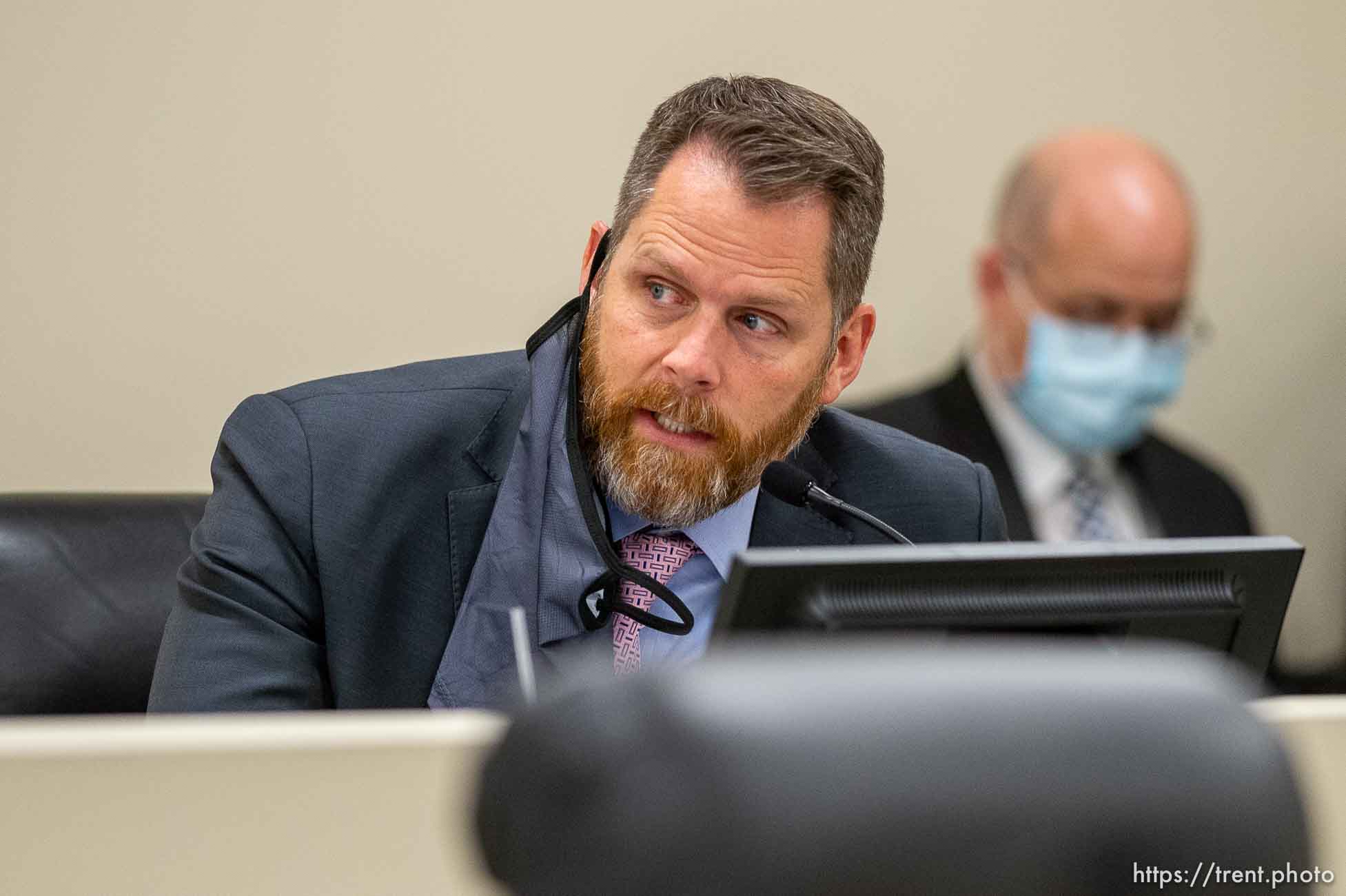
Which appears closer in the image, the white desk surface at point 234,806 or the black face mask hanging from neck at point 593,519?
the white desk surface at point 234,806

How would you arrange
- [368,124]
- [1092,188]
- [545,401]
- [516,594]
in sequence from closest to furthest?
1. [516,594]
2. [545,401]
3. [368,124]
4. [1092,188]

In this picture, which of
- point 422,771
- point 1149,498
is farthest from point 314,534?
point 1149,498

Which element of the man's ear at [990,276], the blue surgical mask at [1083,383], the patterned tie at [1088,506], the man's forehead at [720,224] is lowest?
the patterned tie at [1088,506]

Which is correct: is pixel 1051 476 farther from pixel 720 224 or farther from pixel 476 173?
pixel 720 224

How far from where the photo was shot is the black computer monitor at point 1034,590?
84 centimetres

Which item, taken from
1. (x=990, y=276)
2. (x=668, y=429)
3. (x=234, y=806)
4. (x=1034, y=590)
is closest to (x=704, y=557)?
(x=668, y=429)

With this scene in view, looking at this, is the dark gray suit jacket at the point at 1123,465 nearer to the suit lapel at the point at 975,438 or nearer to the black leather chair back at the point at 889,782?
the suit lapel at the point at 975,438

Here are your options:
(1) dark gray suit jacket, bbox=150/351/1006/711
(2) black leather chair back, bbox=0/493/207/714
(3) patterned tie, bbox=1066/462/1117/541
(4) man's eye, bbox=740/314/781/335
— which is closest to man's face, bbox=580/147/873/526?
(4) man's eye, bbox=740/314/781/335

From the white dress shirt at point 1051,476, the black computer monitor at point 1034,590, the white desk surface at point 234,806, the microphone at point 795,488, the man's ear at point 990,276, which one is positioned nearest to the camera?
the white desk surface at point 234,806

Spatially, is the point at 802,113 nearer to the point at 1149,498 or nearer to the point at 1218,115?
the point at 1149,498

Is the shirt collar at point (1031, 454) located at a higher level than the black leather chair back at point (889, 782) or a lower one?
lower

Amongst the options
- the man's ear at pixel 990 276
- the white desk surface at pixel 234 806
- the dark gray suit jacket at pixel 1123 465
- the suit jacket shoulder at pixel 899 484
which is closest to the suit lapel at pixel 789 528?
the suit jacket shoulder at pixel 899 484

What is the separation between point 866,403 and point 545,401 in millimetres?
1257

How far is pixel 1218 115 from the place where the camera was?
3.20 m
